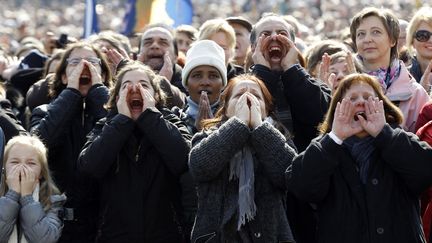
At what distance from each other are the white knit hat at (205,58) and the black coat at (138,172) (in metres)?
0.86

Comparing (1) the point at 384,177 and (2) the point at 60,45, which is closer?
(1) the point at 384,177

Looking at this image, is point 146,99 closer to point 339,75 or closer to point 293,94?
point 293,94

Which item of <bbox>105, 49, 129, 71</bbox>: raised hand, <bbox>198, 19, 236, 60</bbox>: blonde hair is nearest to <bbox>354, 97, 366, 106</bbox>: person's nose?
<bbox>105, 49, 129, 71</bbox>: raised hand

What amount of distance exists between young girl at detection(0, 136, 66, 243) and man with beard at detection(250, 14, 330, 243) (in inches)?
62.9

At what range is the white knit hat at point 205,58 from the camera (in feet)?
33.6

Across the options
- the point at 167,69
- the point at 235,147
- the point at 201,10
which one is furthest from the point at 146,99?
the point at 201,10

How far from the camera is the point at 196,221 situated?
886cm

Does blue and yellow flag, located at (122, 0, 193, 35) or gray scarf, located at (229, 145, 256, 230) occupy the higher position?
gray scarf, located at (229, 145, 256, 230)

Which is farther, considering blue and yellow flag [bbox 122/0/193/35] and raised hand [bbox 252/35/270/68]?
blue and yellow flag [bbox 122/0/193/35]

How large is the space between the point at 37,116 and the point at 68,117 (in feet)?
1.29

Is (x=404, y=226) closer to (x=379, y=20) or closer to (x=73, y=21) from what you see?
(x=379, y=20)

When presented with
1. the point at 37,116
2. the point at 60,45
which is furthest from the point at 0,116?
the point at 60,45

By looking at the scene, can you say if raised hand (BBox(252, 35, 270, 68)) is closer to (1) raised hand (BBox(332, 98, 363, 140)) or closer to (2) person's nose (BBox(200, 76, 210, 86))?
(2) person's nose (BBox(200, 76, 210, 86))

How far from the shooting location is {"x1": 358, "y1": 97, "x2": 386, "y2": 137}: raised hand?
853 centimetres
